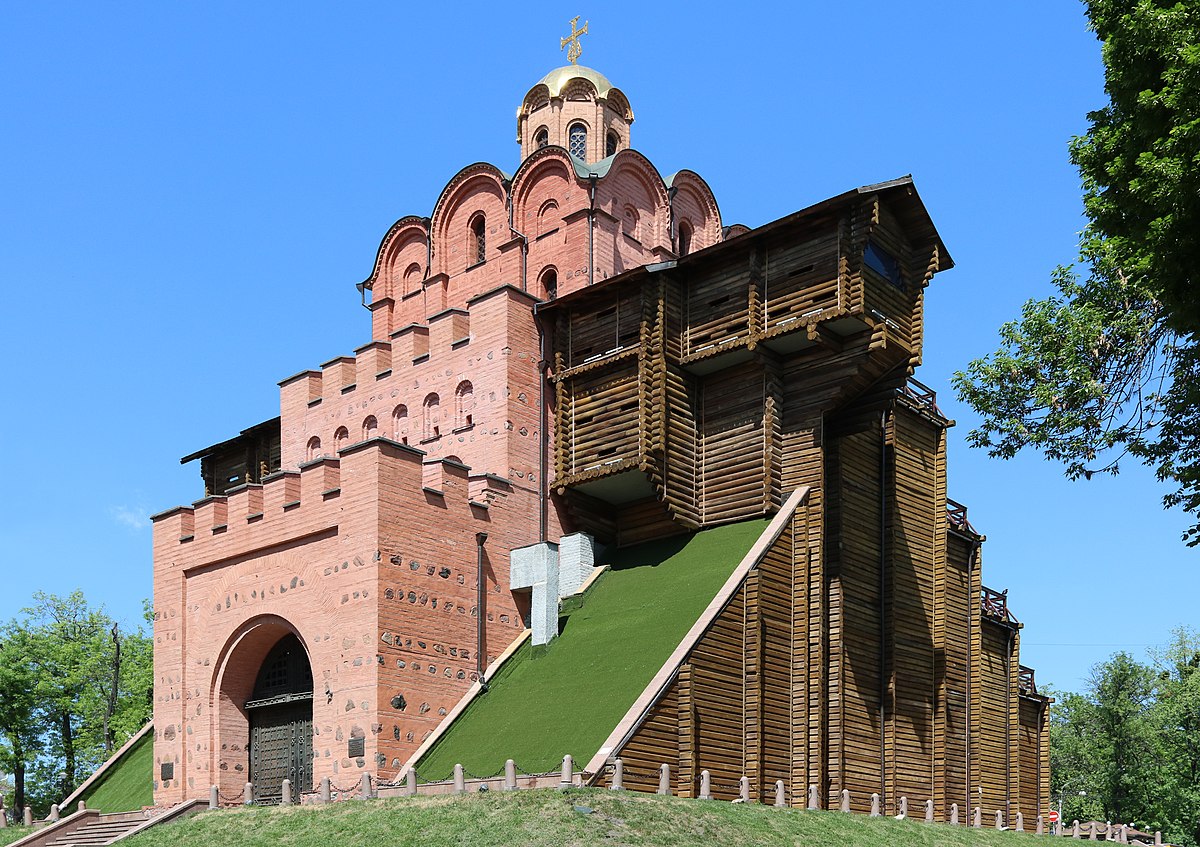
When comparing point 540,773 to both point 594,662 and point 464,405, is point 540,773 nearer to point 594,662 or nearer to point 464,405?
point 594,662

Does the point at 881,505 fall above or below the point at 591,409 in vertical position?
below

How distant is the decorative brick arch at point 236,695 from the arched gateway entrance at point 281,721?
166 millimetres

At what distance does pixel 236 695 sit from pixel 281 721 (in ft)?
4.42

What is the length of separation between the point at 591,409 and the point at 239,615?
852cm

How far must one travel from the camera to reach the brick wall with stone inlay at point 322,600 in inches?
997

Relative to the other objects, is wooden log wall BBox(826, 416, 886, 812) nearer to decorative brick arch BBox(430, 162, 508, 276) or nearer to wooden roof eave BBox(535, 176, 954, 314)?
wooden roof eave BBox(535, 176, 954, 314)

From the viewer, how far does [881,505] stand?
29.4 metres

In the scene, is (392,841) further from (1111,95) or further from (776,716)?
(1111,95)

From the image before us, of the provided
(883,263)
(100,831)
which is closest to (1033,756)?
(883,263)

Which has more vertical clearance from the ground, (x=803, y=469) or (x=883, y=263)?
(x=883, y=263)

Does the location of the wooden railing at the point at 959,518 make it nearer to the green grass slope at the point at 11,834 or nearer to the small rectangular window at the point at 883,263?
the small rectangular window at the point at 883,263

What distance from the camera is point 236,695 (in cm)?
2861

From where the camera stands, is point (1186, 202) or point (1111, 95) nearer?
point (1186, 202)

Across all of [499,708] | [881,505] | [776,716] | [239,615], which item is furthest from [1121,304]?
[239,615]
